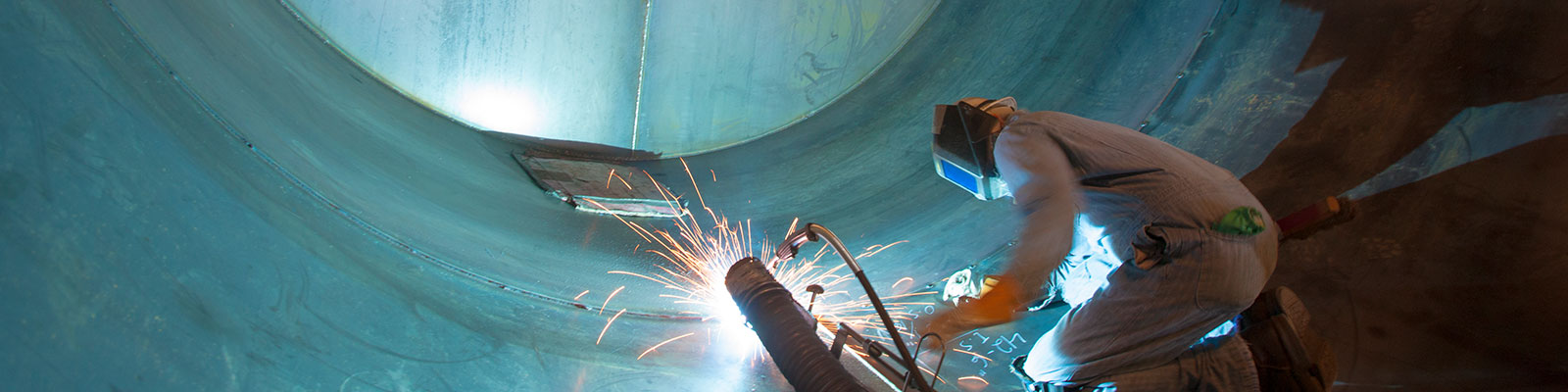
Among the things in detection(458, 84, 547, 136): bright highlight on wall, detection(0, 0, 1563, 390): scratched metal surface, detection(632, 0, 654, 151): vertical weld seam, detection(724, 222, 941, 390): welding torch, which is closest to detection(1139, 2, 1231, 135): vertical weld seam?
detection(0, 0, 1563, 390): scratched metal surface

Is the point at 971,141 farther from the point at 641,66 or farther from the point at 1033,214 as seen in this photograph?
the point at 641,66

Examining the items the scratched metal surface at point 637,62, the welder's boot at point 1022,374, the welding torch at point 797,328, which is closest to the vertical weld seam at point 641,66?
the scratched metal surface at point 637,62

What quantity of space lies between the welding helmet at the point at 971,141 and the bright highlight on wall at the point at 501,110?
147 cm

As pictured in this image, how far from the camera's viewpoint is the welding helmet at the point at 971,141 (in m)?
2.19

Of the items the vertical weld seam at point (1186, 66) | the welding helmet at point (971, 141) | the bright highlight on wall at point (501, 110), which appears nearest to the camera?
the welding helmet at point (971, 141)

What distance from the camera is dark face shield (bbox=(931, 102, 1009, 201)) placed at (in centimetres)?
219

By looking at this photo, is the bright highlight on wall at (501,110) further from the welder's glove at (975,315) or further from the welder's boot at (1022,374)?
the welder's boot at (1022,374)

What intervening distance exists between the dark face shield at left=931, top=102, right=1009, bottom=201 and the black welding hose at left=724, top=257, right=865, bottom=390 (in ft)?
2.08

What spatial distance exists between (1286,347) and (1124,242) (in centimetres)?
49

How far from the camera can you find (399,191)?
2467mm

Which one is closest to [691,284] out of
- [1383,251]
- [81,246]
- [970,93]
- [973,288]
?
[973,288]

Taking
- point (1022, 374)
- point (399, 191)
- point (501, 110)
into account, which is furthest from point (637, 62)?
point (1022, 374)

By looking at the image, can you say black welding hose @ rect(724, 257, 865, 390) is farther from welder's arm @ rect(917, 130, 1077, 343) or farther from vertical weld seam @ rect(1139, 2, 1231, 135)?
vertical weld seam @ rect(1139, 2, 1231, 135)

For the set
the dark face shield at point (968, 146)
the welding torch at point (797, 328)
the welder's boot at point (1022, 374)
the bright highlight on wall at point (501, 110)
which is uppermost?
the bright highlight on wall at point (501, 110)
